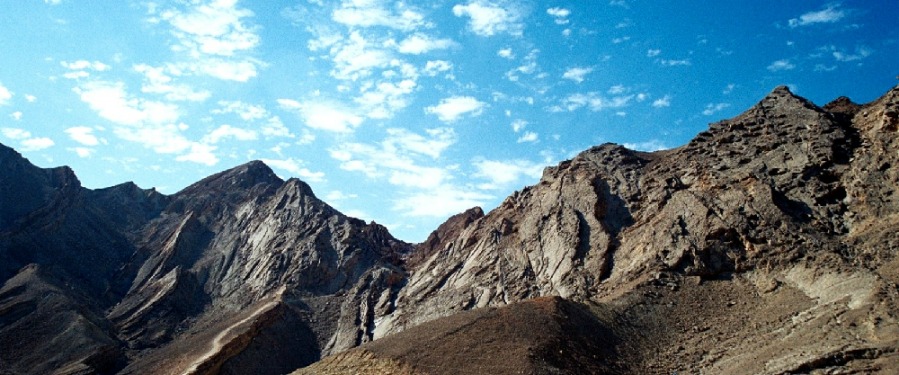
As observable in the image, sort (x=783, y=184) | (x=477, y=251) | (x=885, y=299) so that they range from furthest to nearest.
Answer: (x=477, y=251) → (x=783, y=184) → (x=885, y=299)

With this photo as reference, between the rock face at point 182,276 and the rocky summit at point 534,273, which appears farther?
the rock face at point 182,276

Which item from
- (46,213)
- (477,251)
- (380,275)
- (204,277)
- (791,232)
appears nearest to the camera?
(791,232)

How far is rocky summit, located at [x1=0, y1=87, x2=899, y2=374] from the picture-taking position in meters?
29.8

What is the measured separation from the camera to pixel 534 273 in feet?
162

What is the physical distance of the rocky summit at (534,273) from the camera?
29.8 meters

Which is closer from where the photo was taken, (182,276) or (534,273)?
(534,273)

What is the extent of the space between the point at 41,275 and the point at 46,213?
60.9 feet

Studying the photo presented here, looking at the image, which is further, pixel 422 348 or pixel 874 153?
pixel 874 153

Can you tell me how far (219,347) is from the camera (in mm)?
46625

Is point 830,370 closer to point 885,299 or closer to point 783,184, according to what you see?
point 885,299

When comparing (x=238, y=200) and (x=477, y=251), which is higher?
(x=238, y=200)

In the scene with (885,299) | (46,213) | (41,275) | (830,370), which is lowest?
(830,370)

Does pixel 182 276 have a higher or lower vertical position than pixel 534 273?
higher

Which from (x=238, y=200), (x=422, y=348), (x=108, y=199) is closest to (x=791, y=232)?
(x=422, y=348)
